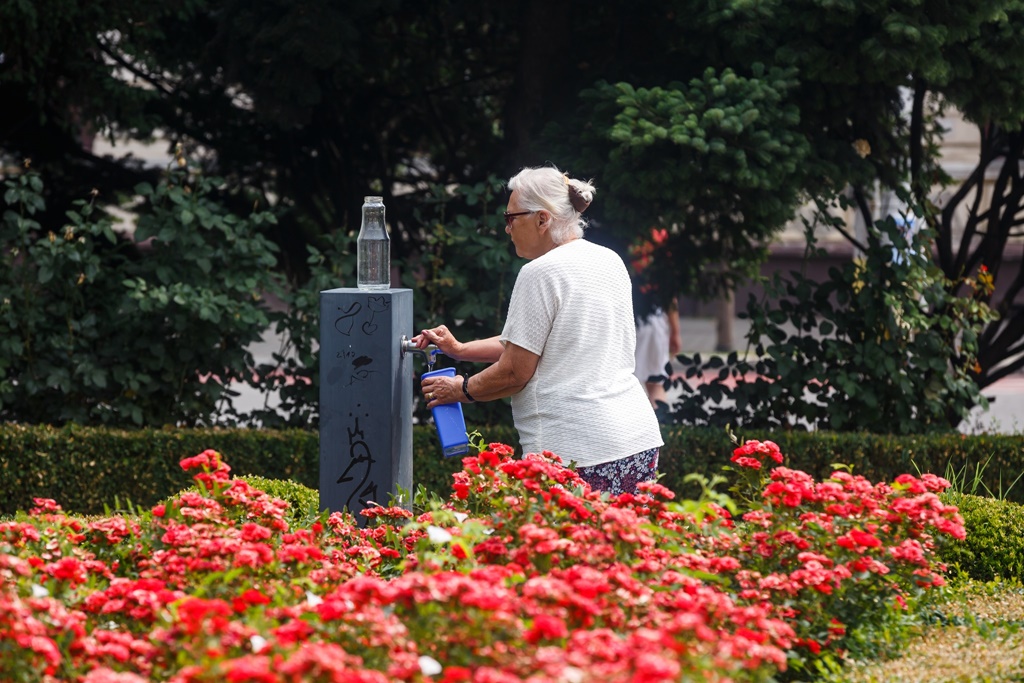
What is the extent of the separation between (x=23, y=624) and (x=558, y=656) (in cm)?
111

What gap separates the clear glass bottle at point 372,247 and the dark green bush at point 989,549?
224 cm

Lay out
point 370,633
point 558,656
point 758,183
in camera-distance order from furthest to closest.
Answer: point 758,183 → point 370,633 → point 558,656

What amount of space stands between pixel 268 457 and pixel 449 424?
2.40m

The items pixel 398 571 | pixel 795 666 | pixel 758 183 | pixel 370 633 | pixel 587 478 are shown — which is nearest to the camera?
pixel 370 633

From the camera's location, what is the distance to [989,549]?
4324mm

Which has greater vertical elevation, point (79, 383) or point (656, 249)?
point (656, 249)

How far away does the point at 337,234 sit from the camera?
6691mm

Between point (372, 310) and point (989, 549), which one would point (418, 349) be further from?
point (989, 549)

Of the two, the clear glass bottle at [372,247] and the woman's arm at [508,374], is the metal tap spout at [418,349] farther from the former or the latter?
the woman's arm at [508,374]

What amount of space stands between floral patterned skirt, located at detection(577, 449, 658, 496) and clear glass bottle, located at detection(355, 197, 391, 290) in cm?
111

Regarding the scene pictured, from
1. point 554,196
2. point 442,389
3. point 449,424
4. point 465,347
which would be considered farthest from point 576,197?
point 449,424

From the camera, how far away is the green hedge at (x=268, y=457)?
6035 mm

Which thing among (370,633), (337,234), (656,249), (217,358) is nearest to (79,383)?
(217,358)

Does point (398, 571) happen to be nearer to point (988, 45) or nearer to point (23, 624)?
point (23, 624)
